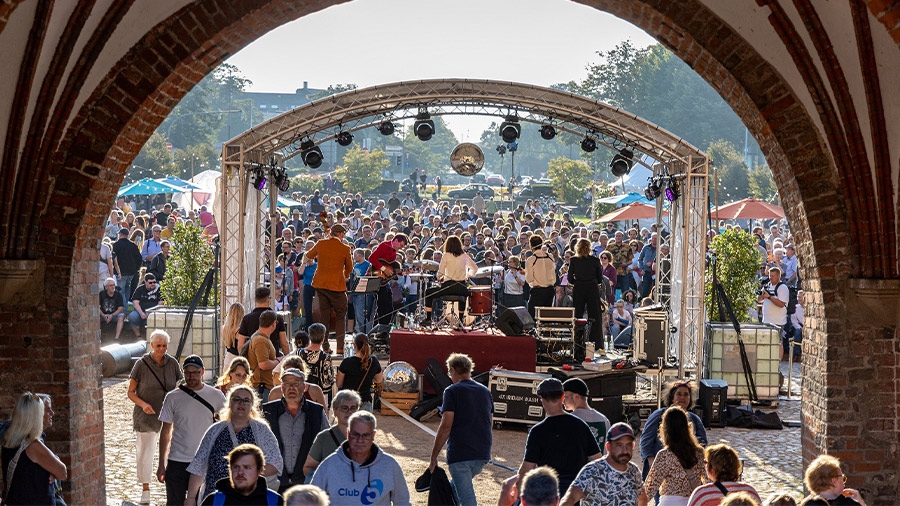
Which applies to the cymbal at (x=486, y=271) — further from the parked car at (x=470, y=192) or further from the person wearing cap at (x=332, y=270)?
the parked car at (x=470, y=192)

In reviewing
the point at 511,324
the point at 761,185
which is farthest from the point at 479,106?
the point at 761,185

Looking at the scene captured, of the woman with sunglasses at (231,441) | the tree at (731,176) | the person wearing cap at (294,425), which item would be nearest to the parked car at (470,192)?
the tree at (731,176)

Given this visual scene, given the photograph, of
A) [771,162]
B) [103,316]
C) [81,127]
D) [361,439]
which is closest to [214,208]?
[103,316]

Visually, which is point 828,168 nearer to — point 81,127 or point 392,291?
point 81,127

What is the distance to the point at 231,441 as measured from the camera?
6.91 meters

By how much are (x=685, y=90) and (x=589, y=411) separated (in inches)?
3165

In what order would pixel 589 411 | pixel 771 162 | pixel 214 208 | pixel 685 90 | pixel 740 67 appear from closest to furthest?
pixel 589 411, pixel 740 67, pixel 771 162, pixel 214 208, pixel 685 90

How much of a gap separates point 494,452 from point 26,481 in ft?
20.9

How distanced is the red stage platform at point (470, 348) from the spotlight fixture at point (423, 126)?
13.5 feet

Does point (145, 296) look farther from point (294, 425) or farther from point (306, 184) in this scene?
point (306, 184)

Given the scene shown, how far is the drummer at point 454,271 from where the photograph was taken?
16469 millimetres

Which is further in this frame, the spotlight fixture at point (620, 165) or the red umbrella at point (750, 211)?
the red umbrella at point (750, 211)

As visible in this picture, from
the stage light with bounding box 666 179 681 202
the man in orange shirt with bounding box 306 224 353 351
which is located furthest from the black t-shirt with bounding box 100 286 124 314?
the stage light with bounding box 666 179 681 202

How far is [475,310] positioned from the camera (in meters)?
16.8
